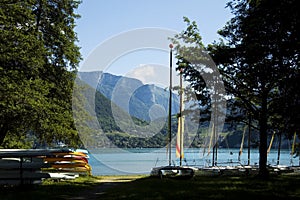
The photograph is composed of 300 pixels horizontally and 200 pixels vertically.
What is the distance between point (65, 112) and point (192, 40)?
351 inches

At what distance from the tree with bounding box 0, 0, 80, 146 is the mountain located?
4562 mm

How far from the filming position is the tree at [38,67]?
19484mm

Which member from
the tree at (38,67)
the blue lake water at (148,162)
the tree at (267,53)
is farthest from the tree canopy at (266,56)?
the tree at (38,67)

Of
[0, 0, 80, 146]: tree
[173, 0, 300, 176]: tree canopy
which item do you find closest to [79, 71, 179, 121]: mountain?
[0, 0, 80, 146]: tree

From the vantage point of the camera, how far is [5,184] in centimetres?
1581

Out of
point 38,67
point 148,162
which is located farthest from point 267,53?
point 148,162

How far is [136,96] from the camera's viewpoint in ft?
126

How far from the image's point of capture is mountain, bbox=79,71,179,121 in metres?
31.7

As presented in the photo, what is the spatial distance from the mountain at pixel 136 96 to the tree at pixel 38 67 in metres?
4.56

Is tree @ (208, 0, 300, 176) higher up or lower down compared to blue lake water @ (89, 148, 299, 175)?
higher up

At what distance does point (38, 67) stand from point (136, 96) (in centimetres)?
1726

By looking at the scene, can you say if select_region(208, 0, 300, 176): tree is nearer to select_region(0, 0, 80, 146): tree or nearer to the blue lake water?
the blue lake water

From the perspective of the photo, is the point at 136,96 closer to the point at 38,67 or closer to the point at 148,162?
the point at 38,67

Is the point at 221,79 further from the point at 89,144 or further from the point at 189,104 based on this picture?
the point at 89,144
